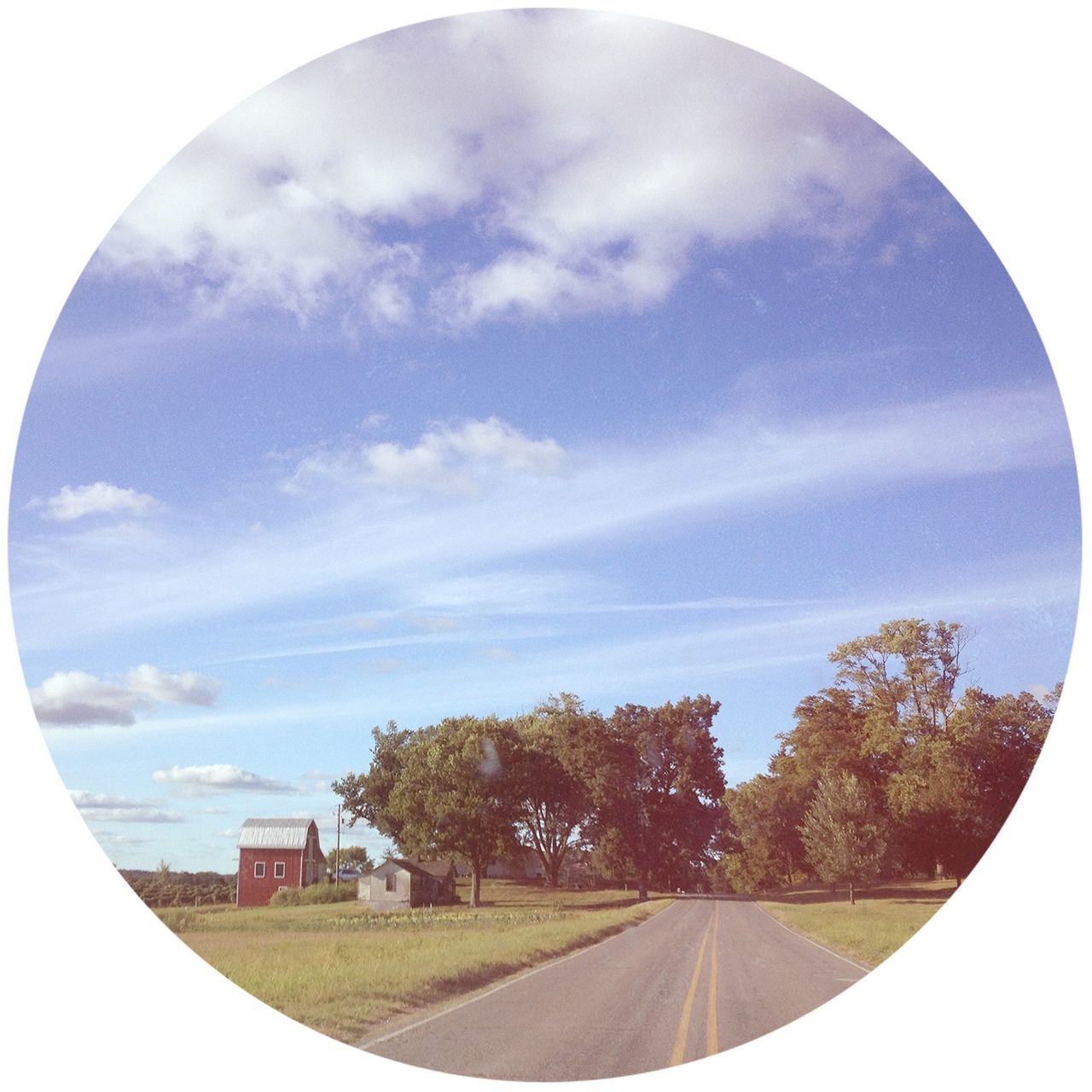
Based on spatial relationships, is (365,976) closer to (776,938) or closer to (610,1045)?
(610,1045)

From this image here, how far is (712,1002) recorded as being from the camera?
7676 millimetres

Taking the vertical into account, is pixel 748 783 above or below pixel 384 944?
above

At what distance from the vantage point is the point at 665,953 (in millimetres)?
8266

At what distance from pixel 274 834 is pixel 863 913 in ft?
17.7

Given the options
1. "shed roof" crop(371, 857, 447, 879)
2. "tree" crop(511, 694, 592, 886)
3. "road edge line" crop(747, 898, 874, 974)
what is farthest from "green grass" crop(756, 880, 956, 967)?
"shed roof" crop(371, 857, 447, 879)

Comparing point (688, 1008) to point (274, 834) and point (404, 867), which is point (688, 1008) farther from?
point (274, 834)

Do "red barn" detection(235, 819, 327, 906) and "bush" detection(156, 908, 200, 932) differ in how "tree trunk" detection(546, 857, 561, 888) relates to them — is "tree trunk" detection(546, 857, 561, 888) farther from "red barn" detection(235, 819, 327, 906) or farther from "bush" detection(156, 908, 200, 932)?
"bush" detection(156, 908, 200, 932)

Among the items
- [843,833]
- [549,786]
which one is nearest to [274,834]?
[549,786]

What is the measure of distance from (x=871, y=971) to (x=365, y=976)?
15.2 ft

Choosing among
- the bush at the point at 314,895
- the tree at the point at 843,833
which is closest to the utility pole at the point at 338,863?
the bush at the point at 314,895

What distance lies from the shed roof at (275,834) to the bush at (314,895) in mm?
424

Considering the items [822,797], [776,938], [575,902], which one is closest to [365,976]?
[575,902]

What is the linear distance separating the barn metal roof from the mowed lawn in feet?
2.21

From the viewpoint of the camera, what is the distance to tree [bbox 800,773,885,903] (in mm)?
8234
